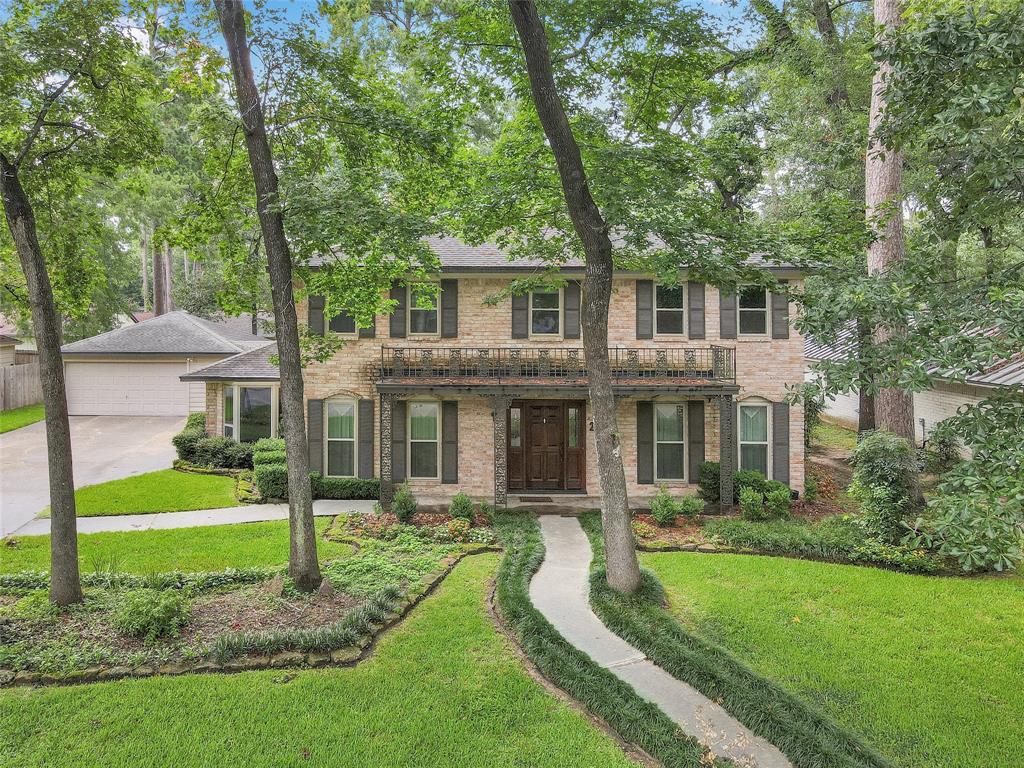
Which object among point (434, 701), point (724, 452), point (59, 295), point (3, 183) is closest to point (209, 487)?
point (59, 295)

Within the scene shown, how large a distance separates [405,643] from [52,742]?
311 centimetres

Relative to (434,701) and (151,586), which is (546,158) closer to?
(434,701)

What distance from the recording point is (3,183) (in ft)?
21.2

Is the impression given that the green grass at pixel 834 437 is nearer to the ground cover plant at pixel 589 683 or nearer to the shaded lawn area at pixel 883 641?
the shaded lawn area at pixel 883 641

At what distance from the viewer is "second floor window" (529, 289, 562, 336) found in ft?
44.8

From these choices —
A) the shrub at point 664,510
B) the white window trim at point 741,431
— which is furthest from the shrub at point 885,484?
the shrub at point 664,510

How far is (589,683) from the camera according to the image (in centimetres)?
555

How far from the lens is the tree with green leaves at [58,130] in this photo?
6.47 m

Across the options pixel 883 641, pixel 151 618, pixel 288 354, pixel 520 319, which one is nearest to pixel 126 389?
pixel 520 319

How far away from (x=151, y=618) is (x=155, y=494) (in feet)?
26.6

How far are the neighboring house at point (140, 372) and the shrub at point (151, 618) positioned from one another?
19.1m

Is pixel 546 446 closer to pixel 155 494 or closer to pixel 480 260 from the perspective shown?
pixel 480 260

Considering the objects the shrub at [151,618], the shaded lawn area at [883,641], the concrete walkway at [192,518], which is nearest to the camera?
the shaded lawn area at [883,641]

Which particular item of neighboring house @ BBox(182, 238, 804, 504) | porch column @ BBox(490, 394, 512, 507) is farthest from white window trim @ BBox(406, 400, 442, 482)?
porch column @ BBox(490, 394, 512, 507)
